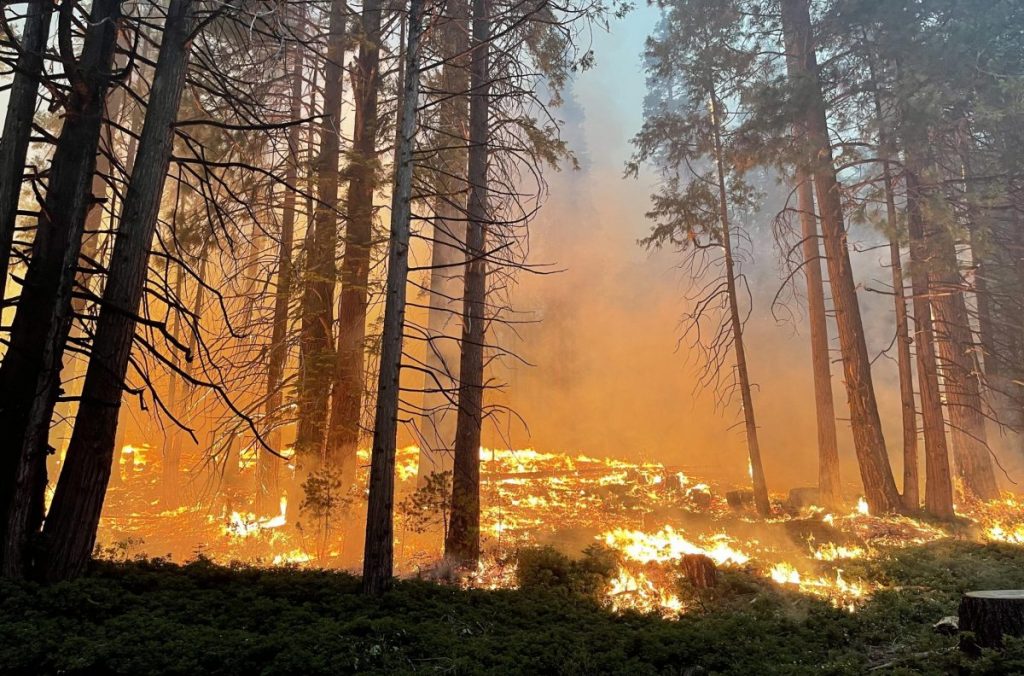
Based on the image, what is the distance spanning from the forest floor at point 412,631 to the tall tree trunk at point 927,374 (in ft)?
21.5

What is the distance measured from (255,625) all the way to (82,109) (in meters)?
4.76

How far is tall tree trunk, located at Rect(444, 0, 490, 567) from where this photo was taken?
Result: 8398 millimetres

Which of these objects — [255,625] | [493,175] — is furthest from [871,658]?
[493,175]

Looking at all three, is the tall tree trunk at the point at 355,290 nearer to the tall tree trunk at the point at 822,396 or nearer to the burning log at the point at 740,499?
the burning log at the point at 740,499

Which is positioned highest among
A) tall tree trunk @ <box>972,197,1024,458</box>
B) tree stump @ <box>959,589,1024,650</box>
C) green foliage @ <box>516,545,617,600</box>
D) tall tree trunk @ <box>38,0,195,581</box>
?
tall tree trunk @ <box>972,197,1024,458</box>

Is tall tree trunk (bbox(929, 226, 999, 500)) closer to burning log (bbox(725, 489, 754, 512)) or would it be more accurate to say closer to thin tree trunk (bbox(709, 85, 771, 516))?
thin tree trunk (bbox(709, 85, 771, 516))

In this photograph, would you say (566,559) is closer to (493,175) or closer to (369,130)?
(493,175)

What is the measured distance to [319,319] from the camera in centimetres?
978

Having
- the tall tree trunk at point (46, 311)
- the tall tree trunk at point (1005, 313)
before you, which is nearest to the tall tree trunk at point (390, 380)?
the tall tree trunk at point (46, 311)

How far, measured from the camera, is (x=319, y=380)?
368 inches

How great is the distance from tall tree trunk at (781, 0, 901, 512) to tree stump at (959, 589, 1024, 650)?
8.91m

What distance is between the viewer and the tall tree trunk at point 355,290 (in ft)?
31.2

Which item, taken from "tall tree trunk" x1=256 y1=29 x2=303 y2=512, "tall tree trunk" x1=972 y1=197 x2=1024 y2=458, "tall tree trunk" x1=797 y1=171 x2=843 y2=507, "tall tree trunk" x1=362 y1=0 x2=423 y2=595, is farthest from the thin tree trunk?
"tall tree trunk" x1=256 y1=29 x2=303 y2=512

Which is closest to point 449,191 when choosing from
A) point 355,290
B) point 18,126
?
point 355,290
